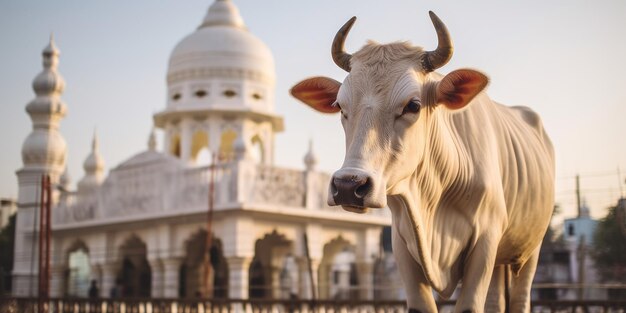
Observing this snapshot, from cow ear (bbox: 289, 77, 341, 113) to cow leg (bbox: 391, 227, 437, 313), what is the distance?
0.60m

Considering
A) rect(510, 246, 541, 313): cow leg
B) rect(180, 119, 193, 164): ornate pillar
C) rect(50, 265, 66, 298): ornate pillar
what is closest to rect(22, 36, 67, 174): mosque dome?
rect(50, 265, 66, 298): ornate pillar

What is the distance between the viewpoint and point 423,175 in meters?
3.23

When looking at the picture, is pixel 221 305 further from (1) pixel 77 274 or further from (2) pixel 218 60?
(1) pixel 77 274

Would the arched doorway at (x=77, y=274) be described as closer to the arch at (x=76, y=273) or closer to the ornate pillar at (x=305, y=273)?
the arch at (x=76, y=273)

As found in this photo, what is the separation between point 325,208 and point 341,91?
19570 mm

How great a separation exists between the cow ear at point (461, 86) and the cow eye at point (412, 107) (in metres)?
0.17

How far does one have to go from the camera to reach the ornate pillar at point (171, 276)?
21969 millimetres

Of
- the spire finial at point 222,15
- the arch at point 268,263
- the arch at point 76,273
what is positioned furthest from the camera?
the spire finial at point 222,15

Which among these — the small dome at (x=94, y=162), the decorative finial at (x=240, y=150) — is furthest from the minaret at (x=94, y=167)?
the decorative finial at (x=240, y=150)

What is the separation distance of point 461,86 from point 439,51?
0.62 ft

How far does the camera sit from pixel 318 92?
11.6 ft

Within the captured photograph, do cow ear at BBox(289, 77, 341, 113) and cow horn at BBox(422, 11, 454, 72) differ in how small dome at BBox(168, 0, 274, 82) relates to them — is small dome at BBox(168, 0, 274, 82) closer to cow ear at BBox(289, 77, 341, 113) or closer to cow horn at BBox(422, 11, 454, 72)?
cow ear at BBox(289, 77, 341, 113)

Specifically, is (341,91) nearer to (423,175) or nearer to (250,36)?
(423,175)

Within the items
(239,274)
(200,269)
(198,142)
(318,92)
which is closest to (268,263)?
→ (200,269)
